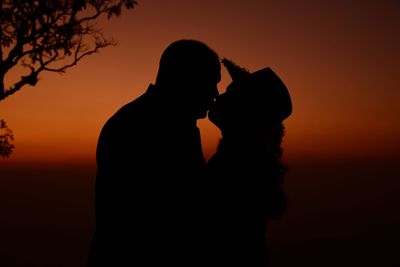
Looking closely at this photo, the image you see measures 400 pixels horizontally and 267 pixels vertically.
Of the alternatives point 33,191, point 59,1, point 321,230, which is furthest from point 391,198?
point 59,1

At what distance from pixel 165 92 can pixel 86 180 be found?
194625 millimetres

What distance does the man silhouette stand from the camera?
218cm

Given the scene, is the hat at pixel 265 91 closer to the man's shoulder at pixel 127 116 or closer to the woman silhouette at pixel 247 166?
the woman silhouette at pixel 247 166

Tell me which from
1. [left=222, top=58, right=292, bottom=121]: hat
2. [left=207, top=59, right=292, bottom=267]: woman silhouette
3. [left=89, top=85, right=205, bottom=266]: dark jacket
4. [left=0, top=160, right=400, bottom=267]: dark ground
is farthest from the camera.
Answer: [left=0, top=160, right=400, bottom=267]: dark ground

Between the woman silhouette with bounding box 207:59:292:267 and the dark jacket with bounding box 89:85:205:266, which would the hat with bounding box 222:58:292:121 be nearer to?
the woman silhouette with bounding box 207:59:292:267

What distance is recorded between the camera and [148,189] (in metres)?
2.20

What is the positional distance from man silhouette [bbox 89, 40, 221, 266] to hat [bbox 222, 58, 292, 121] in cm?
50

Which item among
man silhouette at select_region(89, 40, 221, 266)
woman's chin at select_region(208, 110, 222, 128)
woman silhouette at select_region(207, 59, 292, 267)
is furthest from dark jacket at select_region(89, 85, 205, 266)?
woman's chin at select_region(208, 110, 222, 128)

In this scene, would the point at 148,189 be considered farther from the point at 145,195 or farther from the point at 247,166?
the point at 247,166

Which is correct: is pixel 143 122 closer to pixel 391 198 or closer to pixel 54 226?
pixel 54 226

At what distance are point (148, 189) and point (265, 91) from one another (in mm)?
969

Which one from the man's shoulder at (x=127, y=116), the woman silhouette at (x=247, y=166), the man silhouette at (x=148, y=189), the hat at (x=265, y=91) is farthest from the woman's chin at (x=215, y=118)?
the man's shoulder at (x=127, y=116)

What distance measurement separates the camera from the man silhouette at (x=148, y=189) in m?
2.18

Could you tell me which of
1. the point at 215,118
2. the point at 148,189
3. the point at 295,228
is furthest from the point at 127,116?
the point at 295,228
